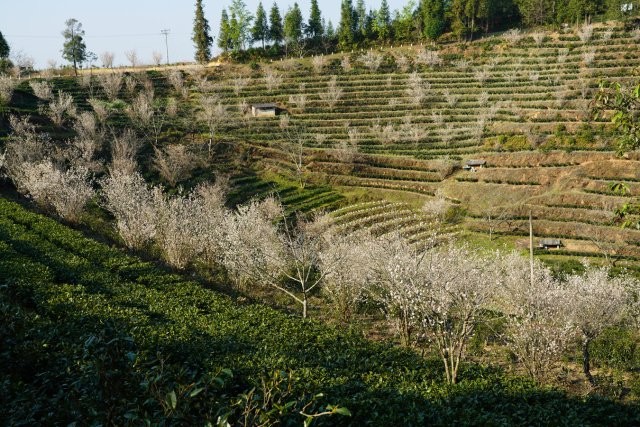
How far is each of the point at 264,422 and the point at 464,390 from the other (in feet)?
32.2

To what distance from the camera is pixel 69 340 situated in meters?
11.2

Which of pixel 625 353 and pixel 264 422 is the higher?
pixel 264 422

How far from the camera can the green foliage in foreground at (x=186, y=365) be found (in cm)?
635

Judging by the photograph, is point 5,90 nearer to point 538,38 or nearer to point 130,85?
point 130,85

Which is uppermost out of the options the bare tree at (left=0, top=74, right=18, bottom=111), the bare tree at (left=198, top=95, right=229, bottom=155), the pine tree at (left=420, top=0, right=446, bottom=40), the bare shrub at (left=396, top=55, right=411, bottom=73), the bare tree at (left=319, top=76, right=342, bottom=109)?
the pine tree at (left=420, top=0, right=446, bottom=40)

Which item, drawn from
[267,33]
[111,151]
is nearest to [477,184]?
[111,151]

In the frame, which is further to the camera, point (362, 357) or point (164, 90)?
point (164, 90)

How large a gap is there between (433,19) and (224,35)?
43.9m

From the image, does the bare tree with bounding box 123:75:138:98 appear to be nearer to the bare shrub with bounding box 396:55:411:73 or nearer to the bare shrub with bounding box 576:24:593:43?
the bare shrub with bounding box 396:55:411:73

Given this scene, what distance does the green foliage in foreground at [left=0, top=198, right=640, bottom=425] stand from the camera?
6.35 meters

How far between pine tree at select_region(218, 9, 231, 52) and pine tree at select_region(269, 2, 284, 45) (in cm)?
931

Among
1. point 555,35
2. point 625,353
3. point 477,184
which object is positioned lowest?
point 625,353

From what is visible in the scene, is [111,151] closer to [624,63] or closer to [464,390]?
[464,390]

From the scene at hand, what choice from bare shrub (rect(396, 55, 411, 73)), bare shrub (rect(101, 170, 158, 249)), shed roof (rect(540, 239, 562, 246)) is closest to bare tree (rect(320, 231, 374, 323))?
bare shrub (rect(101, 170, 158, 249))
